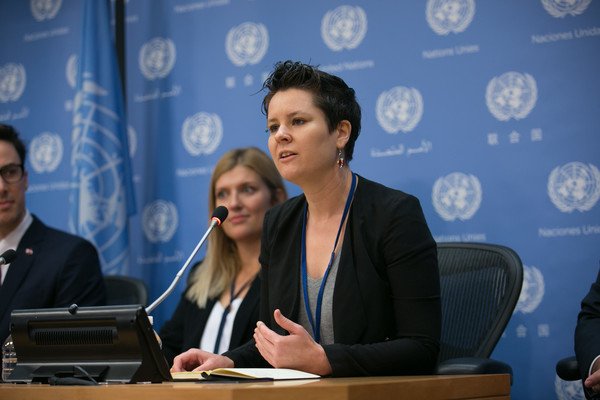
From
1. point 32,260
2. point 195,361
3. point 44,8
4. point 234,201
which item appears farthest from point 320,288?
point 44,8

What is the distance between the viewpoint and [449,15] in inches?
140

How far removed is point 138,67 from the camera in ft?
14.7

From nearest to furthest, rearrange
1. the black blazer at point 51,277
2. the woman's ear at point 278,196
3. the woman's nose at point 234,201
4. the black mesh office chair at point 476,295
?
1. the black mesh office chair at point 476,295
2. the black blazer at point 51,277
3. the woman's nose at point 234,201
4. the woman's ear at point 278,196

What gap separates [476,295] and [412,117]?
111 centimetres

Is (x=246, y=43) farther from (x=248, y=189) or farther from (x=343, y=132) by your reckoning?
(x=343, y=132)

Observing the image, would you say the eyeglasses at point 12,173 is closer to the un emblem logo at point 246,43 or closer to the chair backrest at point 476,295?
the un emblem logo at point 246,43

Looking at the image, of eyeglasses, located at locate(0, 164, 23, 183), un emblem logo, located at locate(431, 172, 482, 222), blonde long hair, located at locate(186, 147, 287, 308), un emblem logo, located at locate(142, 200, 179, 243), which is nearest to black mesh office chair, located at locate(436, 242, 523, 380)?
un emblem logo, located at locate(431, 172, 482, 222)

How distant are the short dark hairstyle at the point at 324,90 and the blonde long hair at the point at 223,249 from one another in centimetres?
102

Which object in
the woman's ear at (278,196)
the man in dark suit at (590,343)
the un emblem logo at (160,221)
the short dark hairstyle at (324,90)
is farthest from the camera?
the un emblem logo at (160,221)

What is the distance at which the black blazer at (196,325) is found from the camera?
328cm

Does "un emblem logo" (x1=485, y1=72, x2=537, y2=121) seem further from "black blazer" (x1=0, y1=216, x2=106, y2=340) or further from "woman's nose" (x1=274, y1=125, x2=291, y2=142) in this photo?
"black blazer" (x1=0, y1=216, x2=106, y2=340)

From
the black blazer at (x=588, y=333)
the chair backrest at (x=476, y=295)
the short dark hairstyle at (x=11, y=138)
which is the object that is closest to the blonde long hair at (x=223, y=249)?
the short dark hairstyle at (x=11, y=138)

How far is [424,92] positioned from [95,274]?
166 cm

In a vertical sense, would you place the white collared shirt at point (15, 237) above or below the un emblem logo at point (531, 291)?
above
